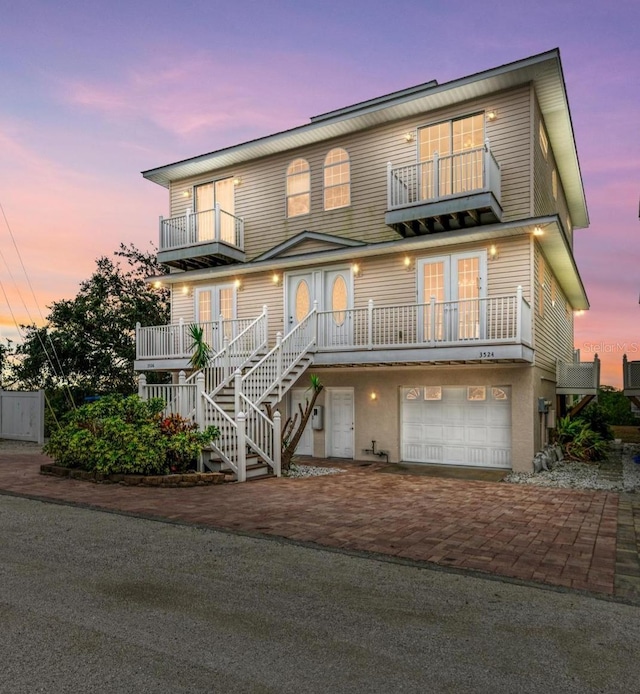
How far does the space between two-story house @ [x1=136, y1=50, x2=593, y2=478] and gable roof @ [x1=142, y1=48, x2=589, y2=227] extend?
60 millimetres

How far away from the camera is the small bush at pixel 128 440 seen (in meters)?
10.9

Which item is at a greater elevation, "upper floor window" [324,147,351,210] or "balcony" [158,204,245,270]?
"upper floor window" [324,147,351,210]

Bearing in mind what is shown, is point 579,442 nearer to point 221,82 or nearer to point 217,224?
point 217,224

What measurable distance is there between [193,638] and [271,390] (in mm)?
9410

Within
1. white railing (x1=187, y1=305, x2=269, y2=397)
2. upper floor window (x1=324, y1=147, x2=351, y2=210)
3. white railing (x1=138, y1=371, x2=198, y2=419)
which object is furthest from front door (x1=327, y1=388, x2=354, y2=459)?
upper floor window (x1=324, y1=147, x2=351, y2=210)

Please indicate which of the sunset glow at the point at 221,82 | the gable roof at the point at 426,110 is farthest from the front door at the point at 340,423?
the sunset glow at the point at 221,82

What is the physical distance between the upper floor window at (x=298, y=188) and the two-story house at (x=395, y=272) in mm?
47

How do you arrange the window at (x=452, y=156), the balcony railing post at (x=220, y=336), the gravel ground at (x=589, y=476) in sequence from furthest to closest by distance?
the balcony railing post at (x=220, y=336), the window at (x=452, y=156), the gravel ground at (x=589, y=476)

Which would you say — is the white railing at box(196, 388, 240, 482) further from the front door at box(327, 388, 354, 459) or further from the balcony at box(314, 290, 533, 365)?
the front door at box(327, 388, 354, 459)

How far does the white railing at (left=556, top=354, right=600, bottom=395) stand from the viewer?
694 inches

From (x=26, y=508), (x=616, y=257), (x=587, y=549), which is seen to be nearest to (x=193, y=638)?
(x=587, y=549)

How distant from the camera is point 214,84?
18.8 m

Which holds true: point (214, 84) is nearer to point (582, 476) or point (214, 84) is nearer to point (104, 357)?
point (104, 357)

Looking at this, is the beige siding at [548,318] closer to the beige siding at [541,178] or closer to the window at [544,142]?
the beige siding at [541,178]
